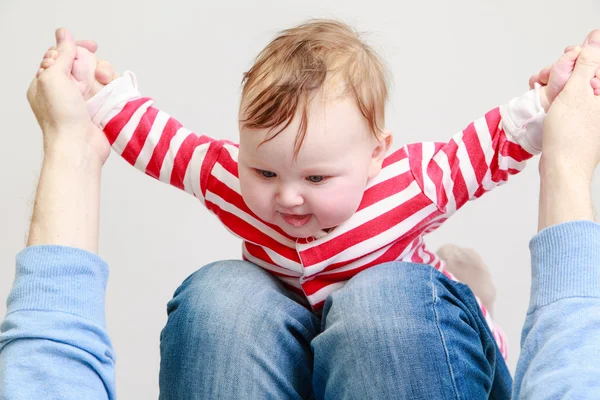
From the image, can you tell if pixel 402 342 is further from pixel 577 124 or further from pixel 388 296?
pixel 577 124

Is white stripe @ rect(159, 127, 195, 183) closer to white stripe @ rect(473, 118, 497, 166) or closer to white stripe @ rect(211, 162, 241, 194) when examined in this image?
white stripe @ rect(211, 162, 241, 194)

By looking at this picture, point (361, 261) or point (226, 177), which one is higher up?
point (226, 177)

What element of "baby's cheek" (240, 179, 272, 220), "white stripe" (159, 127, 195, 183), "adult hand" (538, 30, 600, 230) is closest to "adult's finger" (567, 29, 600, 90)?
"adult hand" (538, 30, 600, 230)

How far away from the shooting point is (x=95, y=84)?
39.6 inches

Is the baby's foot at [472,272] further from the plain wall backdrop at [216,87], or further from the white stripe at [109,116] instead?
the white stripe at [109,116]

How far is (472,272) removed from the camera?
1.37 m

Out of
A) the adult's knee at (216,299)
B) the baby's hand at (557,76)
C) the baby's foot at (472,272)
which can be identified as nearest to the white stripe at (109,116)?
the adult's knee at (216,299)

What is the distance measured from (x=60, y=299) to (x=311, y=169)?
0.30 metres

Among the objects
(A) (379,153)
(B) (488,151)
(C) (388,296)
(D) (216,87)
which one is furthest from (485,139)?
(D) (216,87)

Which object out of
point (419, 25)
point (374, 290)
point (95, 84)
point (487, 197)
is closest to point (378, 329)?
point (374, 290)

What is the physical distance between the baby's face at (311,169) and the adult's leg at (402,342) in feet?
0.29

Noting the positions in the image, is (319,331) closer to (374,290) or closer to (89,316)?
(374,290)

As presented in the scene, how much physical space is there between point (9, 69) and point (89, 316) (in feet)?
3.82

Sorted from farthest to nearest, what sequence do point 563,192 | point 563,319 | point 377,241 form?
point 377,241
point 563,192
point 563,319
